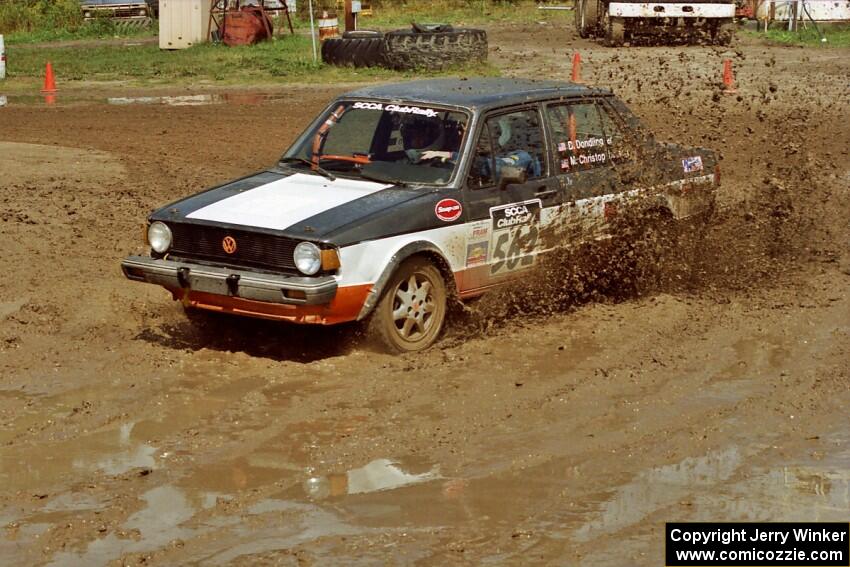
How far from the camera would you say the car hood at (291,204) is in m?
7.60

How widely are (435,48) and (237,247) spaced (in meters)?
17.3

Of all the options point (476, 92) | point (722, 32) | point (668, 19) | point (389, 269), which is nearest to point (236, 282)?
point (389, 269)

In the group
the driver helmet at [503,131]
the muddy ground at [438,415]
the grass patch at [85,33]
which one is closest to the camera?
the muddy ground at [438,415]

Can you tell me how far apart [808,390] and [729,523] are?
6.86 feet

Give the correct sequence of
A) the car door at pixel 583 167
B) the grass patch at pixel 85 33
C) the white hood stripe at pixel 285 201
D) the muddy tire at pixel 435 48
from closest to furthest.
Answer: the white hood stripe at pixel 285 201
the car door at pixel 583 167
the muddy tire at pixel 435 48
the grass patch at pixel 85 33

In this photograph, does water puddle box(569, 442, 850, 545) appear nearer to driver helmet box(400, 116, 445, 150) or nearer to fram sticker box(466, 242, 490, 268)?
fram sticker box(466, 242, 490, 268)

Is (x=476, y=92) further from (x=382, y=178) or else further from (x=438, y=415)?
(x=438, y=415)

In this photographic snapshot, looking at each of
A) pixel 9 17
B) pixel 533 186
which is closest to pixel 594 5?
pixel 9 17

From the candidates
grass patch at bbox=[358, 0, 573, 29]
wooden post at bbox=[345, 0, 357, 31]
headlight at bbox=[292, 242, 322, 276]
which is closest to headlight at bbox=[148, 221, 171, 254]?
headlight at bbox=[292, 242, 322, 276]

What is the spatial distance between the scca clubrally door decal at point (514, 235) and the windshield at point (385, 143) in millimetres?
458

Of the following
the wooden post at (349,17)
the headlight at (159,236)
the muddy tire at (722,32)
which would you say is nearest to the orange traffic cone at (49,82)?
the wooden post at (349,17)

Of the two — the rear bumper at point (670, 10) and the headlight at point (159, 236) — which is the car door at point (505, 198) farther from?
the rear bumper at point (670, 10)

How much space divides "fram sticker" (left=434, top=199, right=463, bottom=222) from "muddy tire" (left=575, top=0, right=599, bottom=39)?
23805mm

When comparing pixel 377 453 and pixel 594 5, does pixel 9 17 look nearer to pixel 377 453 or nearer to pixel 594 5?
pixel 594 5
